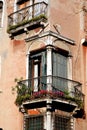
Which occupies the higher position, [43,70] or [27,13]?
[27,13]

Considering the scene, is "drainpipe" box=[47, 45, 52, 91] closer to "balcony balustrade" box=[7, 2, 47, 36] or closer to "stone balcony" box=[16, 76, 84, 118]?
"stone balcony" box=[16, 76, 84, 118]

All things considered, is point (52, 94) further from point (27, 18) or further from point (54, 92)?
point (27, 18)

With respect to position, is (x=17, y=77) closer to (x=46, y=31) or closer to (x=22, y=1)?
(x=46, y=31)

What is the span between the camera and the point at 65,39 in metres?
20.7

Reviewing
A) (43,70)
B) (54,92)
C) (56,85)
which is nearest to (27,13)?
(43,70)

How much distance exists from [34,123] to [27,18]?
19.6 ft

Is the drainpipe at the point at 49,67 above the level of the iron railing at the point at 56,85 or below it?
above

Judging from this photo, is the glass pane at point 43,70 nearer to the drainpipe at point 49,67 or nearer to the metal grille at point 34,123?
the drainpipe at point 49,67

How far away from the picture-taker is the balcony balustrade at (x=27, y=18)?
2075 centimetres

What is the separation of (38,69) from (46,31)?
83.7 inches

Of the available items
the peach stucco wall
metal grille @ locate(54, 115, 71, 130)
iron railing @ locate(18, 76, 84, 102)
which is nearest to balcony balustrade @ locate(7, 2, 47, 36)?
the peach stucco wall

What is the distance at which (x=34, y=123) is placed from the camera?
1966cm

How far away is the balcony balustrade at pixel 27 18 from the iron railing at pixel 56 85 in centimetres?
308

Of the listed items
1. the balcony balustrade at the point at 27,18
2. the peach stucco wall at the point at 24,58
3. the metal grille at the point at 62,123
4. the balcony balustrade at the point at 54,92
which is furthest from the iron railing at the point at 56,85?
the balcony balustrade at the point at 27,18
